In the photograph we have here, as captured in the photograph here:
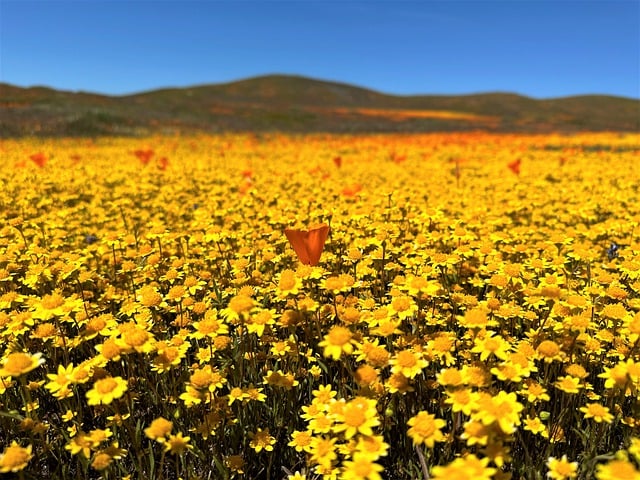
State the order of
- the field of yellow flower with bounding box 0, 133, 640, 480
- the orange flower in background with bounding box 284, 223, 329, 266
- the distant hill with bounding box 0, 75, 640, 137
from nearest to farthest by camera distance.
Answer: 1. the field of yellow flower with bounding box 0, 133, 640, 480
2. the orange flower in background with bounding box 284, 223, 329, 266
3. the distant hill with bounding box 0, 75, 640, 137

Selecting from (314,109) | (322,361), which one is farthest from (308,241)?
(314,109)

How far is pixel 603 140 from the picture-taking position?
23.8m

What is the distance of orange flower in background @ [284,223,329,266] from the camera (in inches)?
114

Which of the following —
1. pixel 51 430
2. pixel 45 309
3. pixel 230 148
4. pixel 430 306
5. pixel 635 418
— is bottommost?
pixel 51 430

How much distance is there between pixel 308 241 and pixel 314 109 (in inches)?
2729

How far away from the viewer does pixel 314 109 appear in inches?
2717

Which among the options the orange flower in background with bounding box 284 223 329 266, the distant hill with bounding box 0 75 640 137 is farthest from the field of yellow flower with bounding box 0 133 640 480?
the distant hill with bounding box 0 75 640 137

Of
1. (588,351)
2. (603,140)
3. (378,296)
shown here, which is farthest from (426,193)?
(603,140)

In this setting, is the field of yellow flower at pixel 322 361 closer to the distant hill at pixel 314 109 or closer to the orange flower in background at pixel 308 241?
the orange flower in background at pixel 308 241

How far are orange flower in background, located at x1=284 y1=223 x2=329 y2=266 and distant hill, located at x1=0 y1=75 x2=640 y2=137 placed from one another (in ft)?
87.4

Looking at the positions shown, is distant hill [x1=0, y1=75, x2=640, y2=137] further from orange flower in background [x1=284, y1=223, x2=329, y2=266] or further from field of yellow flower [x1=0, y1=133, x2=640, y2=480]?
orange flower in background [x1=284, y1=223, x2=329, y2=266]

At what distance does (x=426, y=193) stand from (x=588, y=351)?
501cm

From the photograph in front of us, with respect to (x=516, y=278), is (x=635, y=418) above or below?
below

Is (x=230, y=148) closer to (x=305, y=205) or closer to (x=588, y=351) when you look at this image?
(x=305, y=205)
